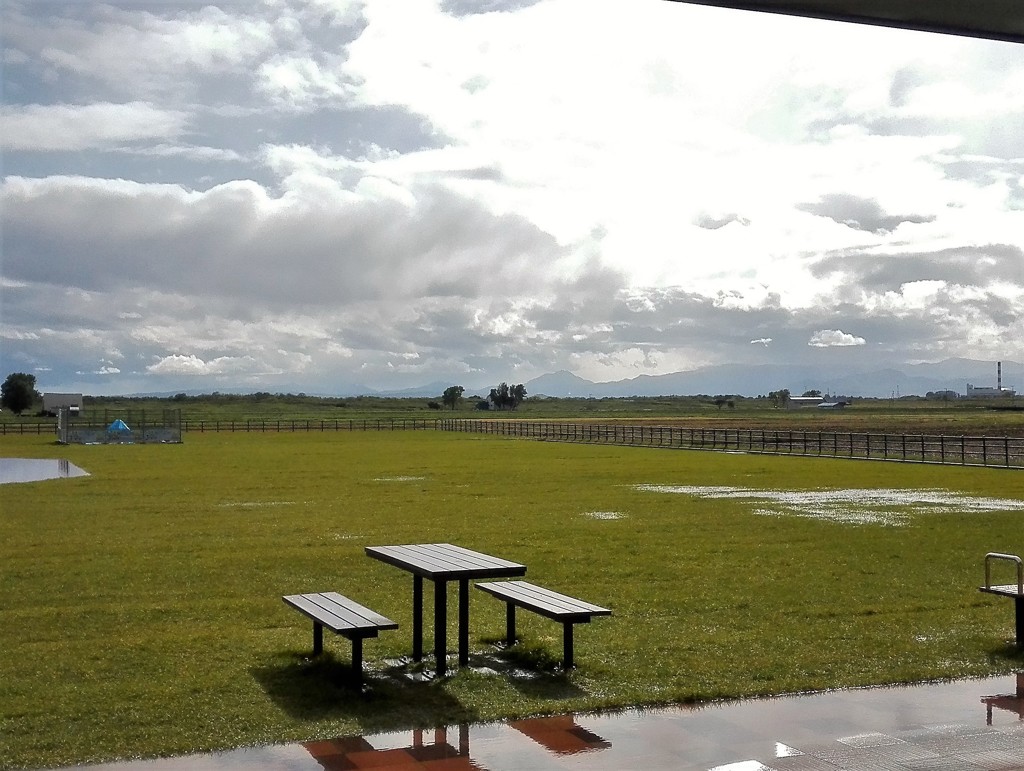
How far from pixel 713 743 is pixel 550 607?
1.71m

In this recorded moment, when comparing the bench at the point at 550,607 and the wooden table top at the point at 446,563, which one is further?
the bench at the point at 550,607

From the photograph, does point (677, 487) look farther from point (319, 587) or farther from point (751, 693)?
point (751, 693)

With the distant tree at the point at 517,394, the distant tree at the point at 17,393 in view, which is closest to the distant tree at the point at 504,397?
the distant tree at the point at 517,394

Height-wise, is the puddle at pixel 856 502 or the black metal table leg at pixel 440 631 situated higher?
the black metal table leg at pixel 440 631

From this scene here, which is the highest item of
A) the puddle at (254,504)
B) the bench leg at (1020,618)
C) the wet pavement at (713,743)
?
the bench leg at (1020,618)

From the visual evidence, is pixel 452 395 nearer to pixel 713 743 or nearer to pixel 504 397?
pixel 504 397

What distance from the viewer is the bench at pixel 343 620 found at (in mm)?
6105

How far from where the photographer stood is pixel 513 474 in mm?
27031

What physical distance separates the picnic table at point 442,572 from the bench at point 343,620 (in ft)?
1.12

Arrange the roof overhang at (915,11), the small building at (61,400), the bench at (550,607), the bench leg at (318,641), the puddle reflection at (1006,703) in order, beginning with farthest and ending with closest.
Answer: the small building at (61,400) → the bench leg at (318,641) → the bench at (550,607) → the puddle reflection at (1006,703) → the roof overhang at (915,11)

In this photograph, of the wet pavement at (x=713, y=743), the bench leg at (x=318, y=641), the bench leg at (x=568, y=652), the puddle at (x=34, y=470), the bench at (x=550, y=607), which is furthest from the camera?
the puddle at (x=34, y=470)

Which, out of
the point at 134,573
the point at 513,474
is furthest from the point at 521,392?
the point at 134,573

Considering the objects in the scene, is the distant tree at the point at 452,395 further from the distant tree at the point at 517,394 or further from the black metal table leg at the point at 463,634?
the black metal table leg at the point at 463,634

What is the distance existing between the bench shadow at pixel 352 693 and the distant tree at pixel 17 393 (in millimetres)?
127328
